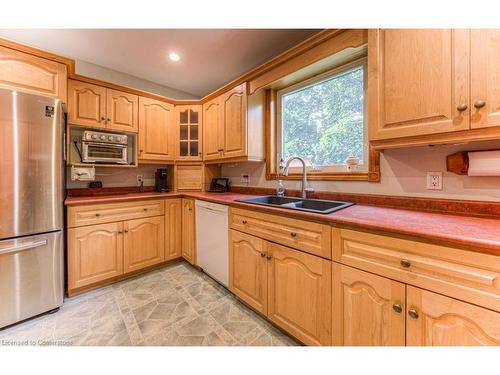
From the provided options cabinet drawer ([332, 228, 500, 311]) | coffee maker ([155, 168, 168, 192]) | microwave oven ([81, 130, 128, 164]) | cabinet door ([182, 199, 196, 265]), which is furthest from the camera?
coffee maker ([155, 168, 168, 192])

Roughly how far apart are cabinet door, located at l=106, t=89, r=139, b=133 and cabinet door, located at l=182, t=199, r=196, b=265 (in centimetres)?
107

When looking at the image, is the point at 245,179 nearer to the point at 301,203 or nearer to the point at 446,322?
the point at 301,203

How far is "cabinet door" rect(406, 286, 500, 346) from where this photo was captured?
0.70 metres

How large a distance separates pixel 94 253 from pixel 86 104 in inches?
58.1

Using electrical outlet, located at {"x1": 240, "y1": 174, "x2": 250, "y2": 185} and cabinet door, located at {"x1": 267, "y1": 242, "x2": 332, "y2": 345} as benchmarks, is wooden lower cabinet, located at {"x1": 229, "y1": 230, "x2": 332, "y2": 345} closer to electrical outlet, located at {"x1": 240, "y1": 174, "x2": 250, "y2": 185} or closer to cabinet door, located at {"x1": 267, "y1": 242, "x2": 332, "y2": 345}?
cabinet door, located at {"x1": 267, "y1": 242, "x2": 332, "y2": 345}

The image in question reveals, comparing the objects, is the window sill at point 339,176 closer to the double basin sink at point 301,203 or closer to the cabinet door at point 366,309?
the double basin sink at point 301,203

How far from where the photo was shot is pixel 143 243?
221 centimetres

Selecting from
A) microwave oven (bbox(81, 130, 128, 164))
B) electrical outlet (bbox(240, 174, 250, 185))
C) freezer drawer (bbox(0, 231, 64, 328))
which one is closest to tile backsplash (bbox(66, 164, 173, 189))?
microwave oven (bbox(81, 130, 128, 164))

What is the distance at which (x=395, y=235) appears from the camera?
0.88 metres

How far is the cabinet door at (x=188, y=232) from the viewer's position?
7.57ft
